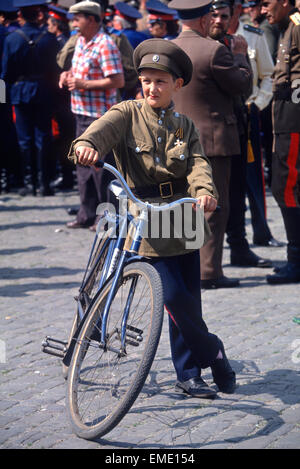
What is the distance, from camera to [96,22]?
9.15m

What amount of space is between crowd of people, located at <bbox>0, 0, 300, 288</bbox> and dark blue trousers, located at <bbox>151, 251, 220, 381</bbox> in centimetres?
36

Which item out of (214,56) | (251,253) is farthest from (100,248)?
(251,253)

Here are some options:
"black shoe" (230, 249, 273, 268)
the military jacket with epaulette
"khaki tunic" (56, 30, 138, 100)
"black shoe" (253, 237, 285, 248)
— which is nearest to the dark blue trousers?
the military jacket with epaulette

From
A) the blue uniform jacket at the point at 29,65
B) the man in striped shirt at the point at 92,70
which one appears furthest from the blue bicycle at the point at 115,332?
the blue uniform jacket at the point at 29,65

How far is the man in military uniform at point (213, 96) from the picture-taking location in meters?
6.93

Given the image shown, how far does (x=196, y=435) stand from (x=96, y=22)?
5828mm

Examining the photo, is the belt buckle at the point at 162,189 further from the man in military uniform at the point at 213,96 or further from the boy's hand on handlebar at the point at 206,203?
the man in military uniform at the point at 213,96

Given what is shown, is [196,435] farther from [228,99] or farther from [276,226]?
[276,226]

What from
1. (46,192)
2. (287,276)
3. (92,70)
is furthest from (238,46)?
(46,192)

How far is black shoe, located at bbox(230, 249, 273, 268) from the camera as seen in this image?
26.9 feet

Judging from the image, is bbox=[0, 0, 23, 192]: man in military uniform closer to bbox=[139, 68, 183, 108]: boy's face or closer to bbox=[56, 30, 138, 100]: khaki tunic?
bbox=[56, 30, 138, 100]: khaki tunic

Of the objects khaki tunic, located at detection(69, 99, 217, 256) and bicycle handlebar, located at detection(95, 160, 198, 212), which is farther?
khaki tunic, located at detection(69, 99, 217, 256)

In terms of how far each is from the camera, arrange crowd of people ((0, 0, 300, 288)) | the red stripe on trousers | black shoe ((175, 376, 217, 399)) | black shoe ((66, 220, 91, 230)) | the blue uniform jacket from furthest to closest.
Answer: the blue uniform jacket
black shoe ((66, 220, 91, 230))
the red stripe on trousers
crowd of people ((0, 0, 300, 288))
black shoe ((175, 376, 217, 399))

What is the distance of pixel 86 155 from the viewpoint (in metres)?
4.05
